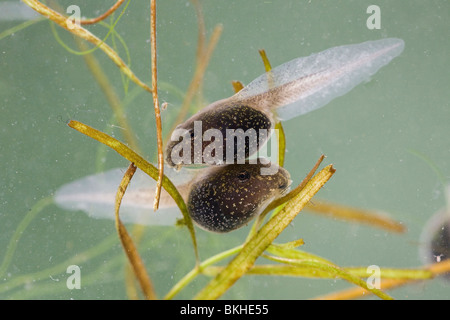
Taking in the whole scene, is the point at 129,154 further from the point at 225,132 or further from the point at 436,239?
the point at 436,239

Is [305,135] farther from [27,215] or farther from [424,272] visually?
[27,215]

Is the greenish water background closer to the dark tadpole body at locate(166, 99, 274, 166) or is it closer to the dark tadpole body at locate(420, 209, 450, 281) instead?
the dark tadpole body at locate(420, 209, 450, 281)

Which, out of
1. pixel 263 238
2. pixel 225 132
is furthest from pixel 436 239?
pixel 225 132

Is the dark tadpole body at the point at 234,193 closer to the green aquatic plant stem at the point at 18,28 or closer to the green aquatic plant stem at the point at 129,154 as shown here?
the green aquatic plant stem at the point at 129,154

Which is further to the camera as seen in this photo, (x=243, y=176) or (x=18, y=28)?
(x=18, y=28)

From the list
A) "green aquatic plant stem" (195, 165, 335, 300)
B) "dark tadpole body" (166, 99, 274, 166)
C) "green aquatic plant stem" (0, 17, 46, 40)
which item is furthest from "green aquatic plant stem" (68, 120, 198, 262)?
"green aquatic plant stem" (0, 17, 46, 40)

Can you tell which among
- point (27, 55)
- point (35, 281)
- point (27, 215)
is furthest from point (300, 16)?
point (35, 281)
